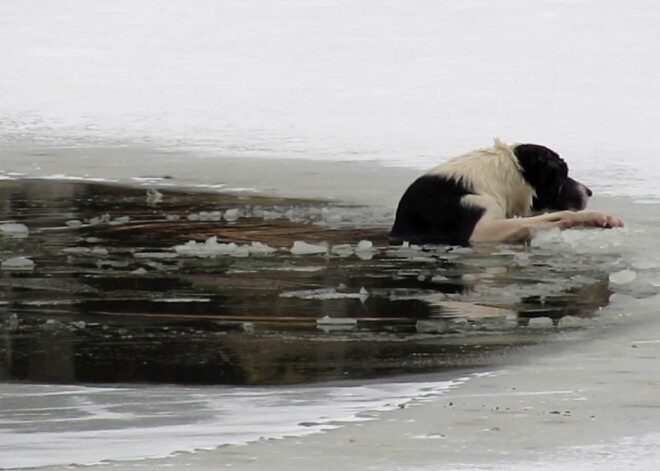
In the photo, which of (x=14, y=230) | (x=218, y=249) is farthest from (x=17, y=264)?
(x=14, y=230)

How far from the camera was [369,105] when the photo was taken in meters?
18.8

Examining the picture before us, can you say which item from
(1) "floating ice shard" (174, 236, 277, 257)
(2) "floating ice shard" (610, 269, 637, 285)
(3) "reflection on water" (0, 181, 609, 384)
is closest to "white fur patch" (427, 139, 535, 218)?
(3) "reflection on water" (0, 181, 609, 384)

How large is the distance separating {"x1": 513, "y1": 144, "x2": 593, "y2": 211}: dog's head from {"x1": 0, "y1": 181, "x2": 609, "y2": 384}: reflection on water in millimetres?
850

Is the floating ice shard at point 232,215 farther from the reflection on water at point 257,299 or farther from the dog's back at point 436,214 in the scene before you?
the dog's back at point 436,214

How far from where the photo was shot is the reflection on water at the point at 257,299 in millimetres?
6645

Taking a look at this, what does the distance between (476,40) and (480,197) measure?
13.3m

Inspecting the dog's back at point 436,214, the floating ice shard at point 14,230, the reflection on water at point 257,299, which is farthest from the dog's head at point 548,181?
the floating ice shard at point 14,230

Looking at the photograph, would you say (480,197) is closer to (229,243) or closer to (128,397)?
(229,243)

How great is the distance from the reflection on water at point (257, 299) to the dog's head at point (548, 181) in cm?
85

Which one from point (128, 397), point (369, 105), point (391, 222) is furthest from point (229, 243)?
point (369, 105)

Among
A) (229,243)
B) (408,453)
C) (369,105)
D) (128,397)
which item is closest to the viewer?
(408,453)

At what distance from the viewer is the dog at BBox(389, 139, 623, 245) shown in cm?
1009

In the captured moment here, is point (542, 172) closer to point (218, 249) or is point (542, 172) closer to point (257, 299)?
point (218, 249)

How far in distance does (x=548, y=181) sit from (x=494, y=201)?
523mm
